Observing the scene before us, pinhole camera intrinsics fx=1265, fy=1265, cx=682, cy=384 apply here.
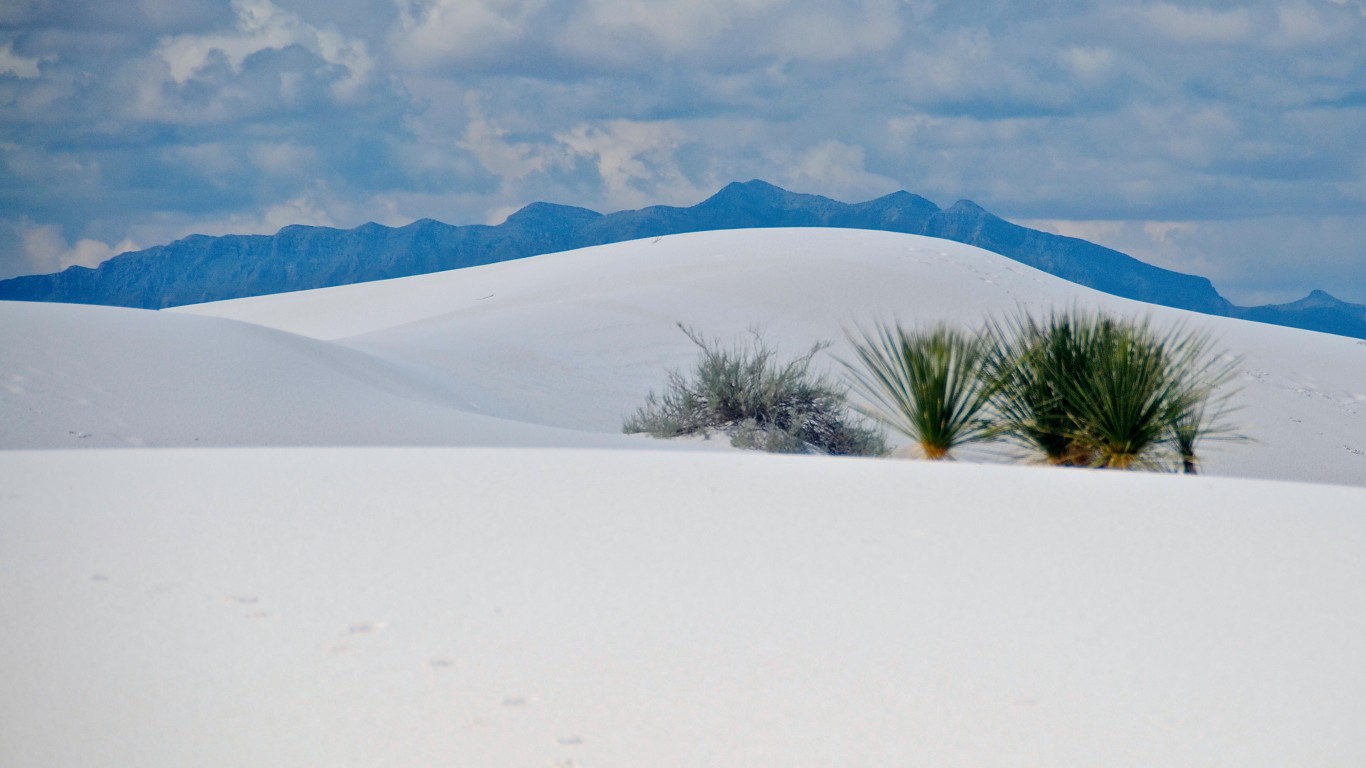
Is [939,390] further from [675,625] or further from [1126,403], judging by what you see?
[675,625]

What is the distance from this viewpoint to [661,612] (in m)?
3.87

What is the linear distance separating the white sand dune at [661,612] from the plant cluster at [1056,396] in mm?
1406

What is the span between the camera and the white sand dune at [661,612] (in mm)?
3076

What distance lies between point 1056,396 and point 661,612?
4.99 m

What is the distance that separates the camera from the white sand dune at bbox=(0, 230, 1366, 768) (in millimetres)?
3076

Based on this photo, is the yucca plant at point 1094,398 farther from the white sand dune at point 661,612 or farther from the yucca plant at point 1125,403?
the white sand dune at point 661,612

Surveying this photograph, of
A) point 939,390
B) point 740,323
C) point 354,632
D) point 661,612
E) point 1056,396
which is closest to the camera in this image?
point 354,632

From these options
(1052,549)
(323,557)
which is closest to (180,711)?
(323,557)

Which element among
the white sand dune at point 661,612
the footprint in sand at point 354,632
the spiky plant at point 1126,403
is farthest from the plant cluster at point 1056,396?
the footprint in sand at point 354,632

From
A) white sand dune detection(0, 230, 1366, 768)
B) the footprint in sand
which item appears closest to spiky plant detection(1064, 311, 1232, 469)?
white sand dune detection(0, 230, 1366, 768)

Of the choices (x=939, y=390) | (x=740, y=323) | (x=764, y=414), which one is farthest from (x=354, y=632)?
(x=740, y=323)

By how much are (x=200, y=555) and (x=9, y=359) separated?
909 cm

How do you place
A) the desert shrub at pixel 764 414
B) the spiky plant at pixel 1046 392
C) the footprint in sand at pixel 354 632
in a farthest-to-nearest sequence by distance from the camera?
the desert shrub at pixel 764 414 → the spiky plant at pixel 1046 392 → the footprint in sand at pixel 354 632

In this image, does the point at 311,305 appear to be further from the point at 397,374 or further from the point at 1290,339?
the point at 1290,339
